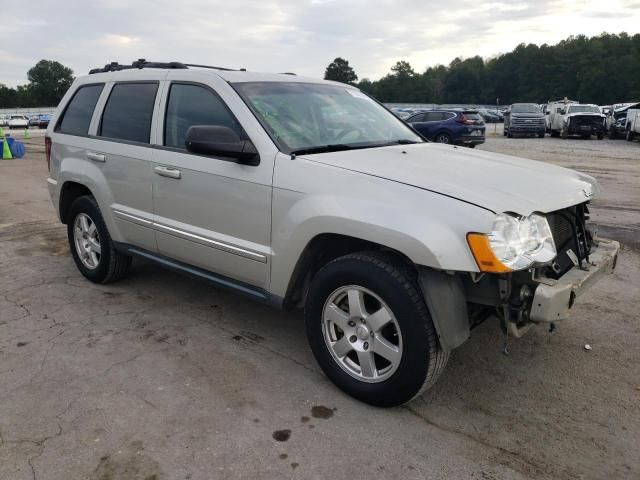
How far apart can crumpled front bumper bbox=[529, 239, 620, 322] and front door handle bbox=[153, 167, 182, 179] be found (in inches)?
94.8

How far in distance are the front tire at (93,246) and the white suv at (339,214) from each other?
0.05 m

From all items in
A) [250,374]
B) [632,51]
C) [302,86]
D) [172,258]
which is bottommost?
[250,374]

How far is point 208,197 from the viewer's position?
3.62 metres

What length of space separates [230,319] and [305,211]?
1.50m

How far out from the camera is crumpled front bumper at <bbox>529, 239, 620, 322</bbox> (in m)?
2.62

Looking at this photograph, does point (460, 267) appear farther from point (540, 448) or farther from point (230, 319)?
point (230, 319)

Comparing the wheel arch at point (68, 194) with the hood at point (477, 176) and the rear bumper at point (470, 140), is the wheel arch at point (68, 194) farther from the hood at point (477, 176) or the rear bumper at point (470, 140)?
the rear bumper at point (470, 140)

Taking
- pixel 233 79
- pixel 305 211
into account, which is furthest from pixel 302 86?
pixel 305 211

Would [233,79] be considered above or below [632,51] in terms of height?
below

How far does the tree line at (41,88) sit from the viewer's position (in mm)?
108125

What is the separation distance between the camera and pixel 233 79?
373 centimetres

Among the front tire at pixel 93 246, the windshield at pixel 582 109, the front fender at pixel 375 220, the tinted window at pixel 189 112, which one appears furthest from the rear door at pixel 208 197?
the windshield at pixel 582 109

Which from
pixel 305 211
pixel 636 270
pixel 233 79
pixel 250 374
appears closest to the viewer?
pixel 305 211

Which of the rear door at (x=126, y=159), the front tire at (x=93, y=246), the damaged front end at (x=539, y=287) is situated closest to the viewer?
the damaged front end at (x=539, y=287)
